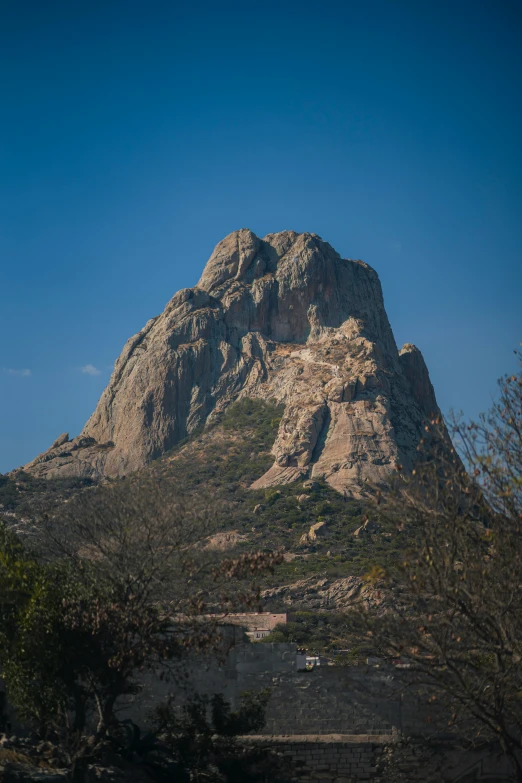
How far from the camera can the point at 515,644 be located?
43.7ft

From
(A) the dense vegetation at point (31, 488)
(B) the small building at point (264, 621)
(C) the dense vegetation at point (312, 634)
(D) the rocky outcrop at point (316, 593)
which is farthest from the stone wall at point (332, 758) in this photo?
(A) the dense vegetation at point (31, 488)

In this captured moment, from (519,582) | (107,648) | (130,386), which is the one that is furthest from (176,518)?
(130,386)

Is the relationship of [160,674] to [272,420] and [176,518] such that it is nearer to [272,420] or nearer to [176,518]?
[176,518]

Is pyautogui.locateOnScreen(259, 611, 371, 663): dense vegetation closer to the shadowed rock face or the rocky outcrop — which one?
the rocky outcrop

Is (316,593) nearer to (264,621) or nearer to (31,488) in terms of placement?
(264,621)

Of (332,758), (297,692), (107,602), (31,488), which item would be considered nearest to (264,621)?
(297,692)

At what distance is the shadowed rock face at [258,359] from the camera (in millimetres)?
84812

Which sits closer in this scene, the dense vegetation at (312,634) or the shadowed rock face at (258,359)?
the dense vegetation at (312,634)

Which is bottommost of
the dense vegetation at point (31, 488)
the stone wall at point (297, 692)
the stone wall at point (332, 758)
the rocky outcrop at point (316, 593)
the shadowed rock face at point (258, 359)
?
the stone wall at point (332, 758)

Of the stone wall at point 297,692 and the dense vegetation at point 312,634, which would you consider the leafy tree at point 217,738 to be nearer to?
the stone wall at point 297,692

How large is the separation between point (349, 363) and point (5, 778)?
7307 cm

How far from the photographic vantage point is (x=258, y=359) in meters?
98.0

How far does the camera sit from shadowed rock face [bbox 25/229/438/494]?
84812 mm

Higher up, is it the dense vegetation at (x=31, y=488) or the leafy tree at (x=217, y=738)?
the dense vegetation at (x=31, y=488)
